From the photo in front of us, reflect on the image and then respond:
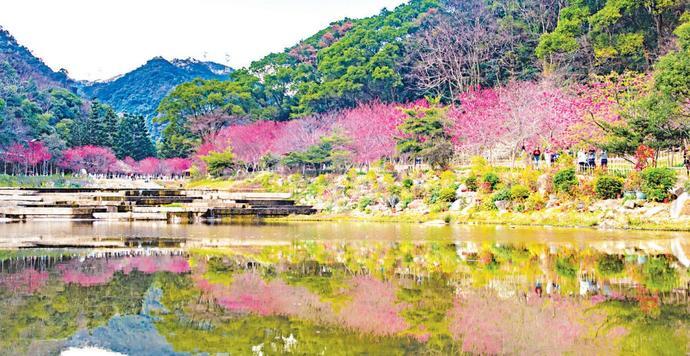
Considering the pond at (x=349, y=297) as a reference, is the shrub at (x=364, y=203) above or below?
above

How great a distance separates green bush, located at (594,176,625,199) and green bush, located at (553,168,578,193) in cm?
104

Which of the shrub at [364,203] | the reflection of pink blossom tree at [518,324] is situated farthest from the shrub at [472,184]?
the reflection of pink blossom tree at [518,324]

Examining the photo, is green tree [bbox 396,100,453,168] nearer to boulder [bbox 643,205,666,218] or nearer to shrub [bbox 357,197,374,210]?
shrub [bbox 357,197,374,210]

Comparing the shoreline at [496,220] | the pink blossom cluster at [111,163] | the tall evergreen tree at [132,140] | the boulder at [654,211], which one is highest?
the tall evergreen tree at [132,140]

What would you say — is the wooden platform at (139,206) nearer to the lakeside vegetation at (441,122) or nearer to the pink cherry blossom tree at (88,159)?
the lakeside vegetation at (441,122)

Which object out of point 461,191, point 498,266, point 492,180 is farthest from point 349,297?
point 461,191

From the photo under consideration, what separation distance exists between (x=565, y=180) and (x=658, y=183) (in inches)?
124

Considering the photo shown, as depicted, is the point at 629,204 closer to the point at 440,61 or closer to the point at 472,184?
the point at 472,184

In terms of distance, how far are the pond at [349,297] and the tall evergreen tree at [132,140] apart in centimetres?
5182

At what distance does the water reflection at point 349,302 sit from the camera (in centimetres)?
682

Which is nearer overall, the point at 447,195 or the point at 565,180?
the point at 565,180

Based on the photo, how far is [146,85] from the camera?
140 metres

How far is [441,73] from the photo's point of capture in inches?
2014

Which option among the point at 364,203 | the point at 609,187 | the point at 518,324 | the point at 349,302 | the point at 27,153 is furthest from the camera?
the point at 27,153
